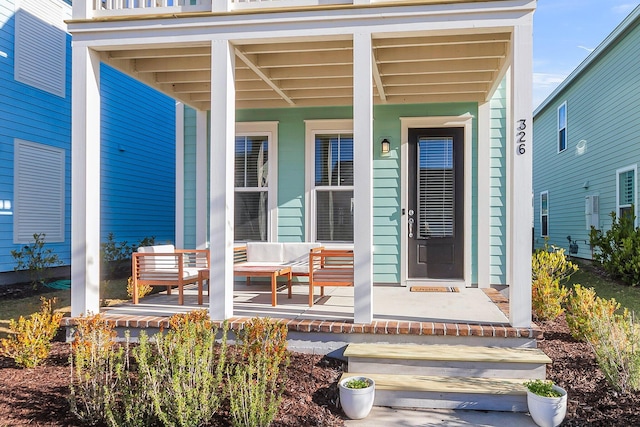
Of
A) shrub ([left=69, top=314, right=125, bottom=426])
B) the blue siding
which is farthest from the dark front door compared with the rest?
the blue siding

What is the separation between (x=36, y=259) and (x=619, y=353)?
328 inches

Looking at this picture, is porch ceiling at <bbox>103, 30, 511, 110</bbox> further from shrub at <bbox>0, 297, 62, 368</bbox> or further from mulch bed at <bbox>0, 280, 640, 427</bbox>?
mulch bed at <bbox>0, 280, 640, 427</bbox>

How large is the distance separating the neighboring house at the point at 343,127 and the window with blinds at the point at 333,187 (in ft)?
0.06

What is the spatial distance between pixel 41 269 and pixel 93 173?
4.57m

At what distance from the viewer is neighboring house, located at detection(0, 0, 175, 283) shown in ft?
26.8

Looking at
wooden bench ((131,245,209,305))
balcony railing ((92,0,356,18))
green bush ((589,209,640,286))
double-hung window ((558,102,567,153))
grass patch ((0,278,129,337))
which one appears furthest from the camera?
double-hung window ((558,102,567,153))

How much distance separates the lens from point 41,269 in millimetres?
8164

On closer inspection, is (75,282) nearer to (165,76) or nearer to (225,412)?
(225,412)

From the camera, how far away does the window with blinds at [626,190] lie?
9476 mm

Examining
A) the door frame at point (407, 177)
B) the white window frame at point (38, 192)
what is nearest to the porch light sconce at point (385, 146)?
the door frame at point (407, 177)

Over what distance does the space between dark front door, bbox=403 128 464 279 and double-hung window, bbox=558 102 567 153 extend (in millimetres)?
8184

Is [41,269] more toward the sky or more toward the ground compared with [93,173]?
more toward the ground

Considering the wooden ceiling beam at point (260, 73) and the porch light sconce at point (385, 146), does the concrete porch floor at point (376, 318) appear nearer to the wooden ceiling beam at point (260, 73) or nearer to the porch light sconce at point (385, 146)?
the porch light sconce at point (385, 146)

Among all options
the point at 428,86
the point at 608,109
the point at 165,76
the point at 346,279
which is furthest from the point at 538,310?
the point at 608,109
